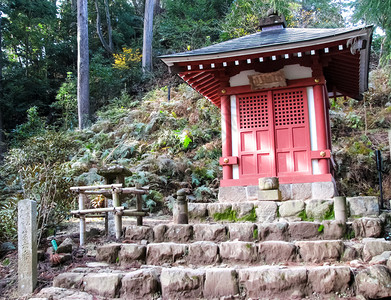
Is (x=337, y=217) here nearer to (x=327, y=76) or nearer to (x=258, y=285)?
(x=258, y=285)

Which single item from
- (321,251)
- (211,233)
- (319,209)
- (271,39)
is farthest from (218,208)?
(271,39)

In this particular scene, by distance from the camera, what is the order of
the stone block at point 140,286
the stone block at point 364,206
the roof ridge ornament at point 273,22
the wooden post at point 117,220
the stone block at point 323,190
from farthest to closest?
the roof ridge ornament at point 273,22
the stone block at point 323,190
the stone block at point 364,206
the wooden post at point 117,220
the stone block at point 140,286

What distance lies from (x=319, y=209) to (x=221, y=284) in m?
3.06

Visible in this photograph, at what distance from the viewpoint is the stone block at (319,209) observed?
669 cm

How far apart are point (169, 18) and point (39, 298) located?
21723 millimetres

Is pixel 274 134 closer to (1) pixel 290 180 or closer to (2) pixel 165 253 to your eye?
(1) pixel 290 180

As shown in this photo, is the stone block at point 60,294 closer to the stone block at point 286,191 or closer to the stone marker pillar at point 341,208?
the stone marker pillar at point 341,208

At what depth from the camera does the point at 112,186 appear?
6.29 m

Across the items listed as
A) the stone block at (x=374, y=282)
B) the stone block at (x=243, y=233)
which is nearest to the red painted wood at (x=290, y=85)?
the stone block at (x=243, y=233)

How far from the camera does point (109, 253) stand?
544 centimetres

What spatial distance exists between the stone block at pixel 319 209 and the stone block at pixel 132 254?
3078mm

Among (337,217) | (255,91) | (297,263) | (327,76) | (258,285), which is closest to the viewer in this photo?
(258,285)

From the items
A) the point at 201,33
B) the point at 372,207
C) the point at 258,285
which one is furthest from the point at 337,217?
the point at 201,33

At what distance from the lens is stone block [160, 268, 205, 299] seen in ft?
14.5
